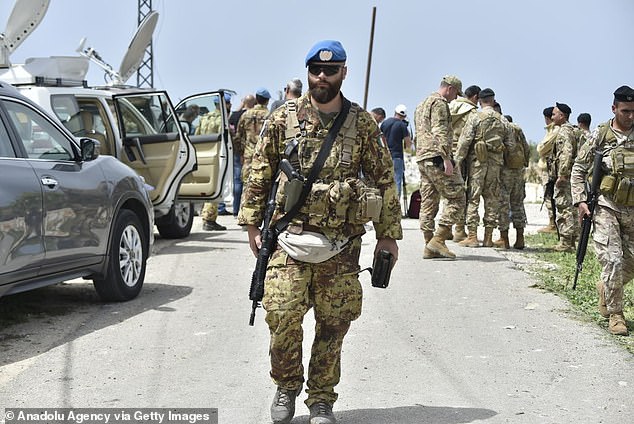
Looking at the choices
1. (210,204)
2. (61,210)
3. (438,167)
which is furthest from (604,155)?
(210,204)

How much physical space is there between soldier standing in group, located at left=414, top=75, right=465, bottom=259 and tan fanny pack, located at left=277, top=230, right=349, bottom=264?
6.55 meters

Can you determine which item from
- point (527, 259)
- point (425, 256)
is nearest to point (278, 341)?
point (425, 256)

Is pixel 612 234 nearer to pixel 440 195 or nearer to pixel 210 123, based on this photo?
pixel 440 195

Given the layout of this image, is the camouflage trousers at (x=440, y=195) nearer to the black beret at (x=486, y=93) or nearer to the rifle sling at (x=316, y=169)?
the black beret at (x=486, y=93)

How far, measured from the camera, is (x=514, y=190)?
13.4 metres

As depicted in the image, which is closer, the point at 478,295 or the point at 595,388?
the point at 595,388

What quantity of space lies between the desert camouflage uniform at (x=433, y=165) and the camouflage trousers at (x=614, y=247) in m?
3.76

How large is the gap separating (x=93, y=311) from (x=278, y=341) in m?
3.72

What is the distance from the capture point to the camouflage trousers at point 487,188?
13.1 metres

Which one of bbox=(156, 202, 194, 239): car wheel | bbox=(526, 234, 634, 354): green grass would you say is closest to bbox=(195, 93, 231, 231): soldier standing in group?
bbox=(156, 202, 194, 239): car wheel

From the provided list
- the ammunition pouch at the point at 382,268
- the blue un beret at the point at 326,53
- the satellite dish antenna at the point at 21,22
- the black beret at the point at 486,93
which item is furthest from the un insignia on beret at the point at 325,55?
the satellite dish antenna at the point at 21,22

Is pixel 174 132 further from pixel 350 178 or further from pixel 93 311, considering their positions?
pixel 350 178

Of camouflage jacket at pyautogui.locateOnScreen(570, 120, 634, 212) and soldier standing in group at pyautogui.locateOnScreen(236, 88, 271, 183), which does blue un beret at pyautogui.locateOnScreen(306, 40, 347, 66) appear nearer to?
camouflage jacket at pyautogui.locateOnScreen(570, 120, 634, 212)

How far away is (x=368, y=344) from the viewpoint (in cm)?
732
